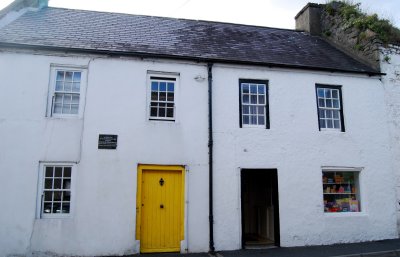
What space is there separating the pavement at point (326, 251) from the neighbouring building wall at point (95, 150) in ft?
3.13

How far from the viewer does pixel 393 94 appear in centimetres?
A: 1185

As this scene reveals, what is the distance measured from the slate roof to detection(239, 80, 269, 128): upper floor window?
76 cm

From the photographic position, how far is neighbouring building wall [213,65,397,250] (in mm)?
10148

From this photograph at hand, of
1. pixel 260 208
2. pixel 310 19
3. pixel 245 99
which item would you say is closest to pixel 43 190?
pixel 245 99

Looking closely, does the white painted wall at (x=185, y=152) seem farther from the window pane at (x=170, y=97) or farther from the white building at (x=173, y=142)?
the window pane at (x=170, y=97)

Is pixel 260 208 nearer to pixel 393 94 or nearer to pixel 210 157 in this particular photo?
pixel 210 157

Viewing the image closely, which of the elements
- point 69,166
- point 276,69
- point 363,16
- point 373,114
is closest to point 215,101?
point 276,69

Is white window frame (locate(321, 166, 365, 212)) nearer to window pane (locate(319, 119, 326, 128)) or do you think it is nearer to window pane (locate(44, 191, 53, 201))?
window pane (locate(319, 119, 326, 128))

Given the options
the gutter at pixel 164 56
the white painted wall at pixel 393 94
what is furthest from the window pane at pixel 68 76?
the white painted wall at pixel 393 94

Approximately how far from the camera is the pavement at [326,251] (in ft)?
29.3

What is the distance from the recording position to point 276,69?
11.1 meters

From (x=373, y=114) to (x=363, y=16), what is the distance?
173 inches

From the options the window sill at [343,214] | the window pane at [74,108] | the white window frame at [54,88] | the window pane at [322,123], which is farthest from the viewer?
the window pane at [322,123]

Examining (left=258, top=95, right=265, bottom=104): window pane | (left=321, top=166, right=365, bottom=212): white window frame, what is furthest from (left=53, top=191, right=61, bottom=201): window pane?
(left=321, top=166, right=365, bottom=212): white window frame
